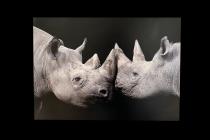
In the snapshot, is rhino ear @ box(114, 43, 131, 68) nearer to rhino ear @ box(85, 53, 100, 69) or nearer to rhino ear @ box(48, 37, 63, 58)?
rhino ear @ box(85, 53, 100, 69)

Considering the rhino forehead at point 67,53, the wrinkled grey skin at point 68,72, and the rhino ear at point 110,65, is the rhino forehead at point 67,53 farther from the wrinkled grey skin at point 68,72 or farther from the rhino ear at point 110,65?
the rhino ear at point 110,65

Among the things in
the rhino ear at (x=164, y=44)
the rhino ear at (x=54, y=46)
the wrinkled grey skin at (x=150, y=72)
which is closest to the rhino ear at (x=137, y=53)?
the wrinkled grey skin at (x=150, y=72)

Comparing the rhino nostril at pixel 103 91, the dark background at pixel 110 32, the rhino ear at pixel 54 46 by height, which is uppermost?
the dark background at pixel 110 32

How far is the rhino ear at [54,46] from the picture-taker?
386cm

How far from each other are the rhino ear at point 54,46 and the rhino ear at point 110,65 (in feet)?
1.31

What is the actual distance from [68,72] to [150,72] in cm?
68

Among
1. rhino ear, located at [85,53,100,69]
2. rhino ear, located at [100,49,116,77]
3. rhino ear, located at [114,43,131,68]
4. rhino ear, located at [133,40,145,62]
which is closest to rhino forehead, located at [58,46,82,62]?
rhino ear, located at [85,53,100,69]

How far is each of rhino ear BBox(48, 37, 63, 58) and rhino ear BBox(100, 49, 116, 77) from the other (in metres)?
0.40

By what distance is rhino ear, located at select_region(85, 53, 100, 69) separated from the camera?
12.6 feet

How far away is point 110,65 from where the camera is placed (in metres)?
3.86
